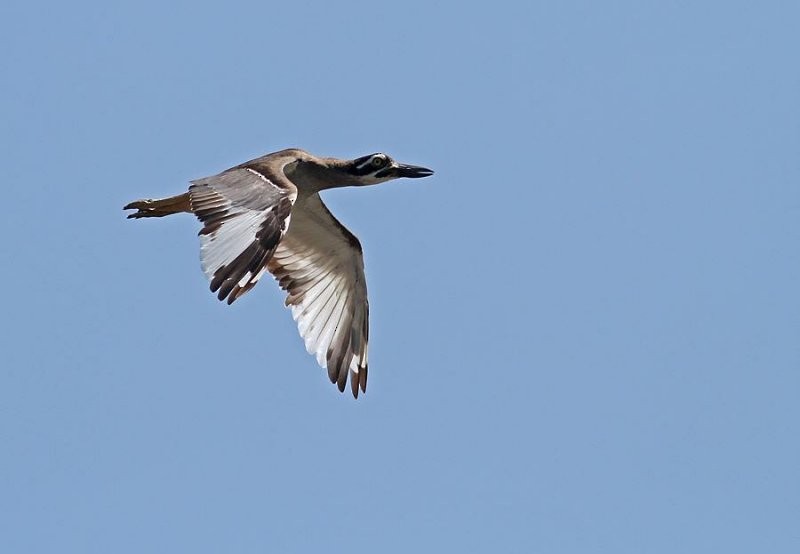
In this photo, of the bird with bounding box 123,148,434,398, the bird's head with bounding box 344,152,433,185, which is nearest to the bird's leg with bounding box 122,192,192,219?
the bird with bounding box 123,148,434,398

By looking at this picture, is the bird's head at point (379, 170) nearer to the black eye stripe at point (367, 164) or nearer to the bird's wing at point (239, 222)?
the black eye stripe at point (367, 164)

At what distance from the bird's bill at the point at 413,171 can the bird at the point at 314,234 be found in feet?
0.05

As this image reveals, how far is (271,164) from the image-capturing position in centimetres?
2234

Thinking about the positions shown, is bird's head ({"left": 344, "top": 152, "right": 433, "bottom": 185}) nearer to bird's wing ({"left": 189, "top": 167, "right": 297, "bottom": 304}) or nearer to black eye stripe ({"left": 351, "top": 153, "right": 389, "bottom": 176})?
black eye stripe ({"left": 351, "top": 153, "right": 389, "bottom": 176})

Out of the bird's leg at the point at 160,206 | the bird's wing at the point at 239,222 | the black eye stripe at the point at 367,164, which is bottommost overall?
the bird's wing at the point at 239,222

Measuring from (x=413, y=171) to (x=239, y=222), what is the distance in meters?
4.68

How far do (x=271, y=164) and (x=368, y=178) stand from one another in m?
1.93

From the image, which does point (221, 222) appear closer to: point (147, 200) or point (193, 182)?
point (193, 182)

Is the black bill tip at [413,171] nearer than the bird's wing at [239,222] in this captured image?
No

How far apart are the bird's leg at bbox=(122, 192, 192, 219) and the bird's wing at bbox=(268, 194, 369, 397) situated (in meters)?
1.84

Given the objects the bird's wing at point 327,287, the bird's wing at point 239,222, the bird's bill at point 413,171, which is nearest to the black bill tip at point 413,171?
the bird's bill at point 413,171

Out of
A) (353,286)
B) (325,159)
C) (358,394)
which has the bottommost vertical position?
(358,394)

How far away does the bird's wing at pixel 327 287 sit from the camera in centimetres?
2386

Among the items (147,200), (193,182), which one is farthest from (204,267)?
(147,200)
